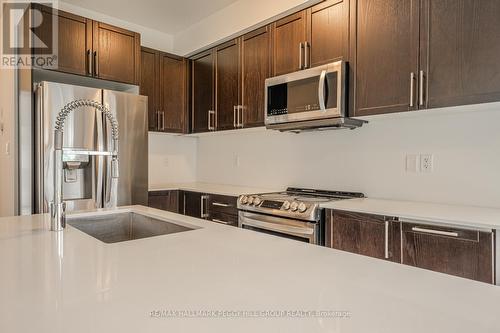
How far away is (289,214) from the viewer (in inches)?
88.3

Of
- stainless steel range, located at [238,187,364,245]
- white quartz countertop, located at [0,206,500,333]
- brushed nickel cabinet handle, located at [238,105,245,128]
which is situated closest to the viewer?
white quartz countertop, located at [0,206,500,333]

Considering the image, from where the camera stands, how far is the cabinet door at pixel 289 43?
2566mm

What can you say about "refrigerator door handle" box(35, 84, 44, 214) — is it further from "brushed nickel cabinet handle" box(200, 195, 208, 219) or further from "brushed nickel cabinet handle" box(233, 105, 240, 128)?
"brushed nickel cabinet handle" box(233, 105, 240, 128)

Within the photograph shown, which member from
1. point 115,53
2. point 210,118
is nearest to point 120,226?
point 210,118

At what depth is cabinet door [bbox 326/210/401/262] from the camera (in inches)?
71.4

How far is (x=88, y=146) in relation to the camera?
2688mm

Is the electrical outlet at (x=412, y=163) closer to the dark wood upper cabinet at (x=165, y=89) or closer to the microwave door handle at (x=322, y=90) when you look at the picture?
the microwave door handle at (x=322, y=90)

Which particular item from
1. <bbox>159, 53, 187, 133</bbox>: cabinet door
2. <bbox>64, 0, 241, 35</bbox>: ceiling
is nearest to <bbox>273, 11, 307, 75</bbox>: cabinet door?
<bbox>64, 0, 241, 35</bbox>: ceiling

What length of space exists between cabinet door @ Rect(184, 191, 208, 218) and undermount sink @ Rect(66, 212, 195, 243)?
136 cm

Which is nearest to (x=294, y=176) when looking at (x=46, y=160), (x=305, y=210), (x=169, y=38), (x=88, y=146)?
(x=305, y=210)

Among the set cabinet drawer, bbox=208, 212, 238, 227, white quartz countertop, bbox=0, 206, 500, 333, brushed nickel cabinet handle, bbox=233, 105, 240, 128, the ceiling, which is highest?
the ceiling

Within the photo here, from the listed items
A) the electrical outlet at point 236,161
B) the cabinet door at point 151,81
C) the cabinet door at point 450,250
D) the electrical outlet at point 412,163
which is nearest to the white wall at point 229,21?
the cabinet door at point 151,81

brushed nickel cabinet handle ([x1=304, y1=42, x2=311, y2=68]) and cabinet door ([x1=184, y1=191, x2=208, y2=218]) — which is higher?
brushed nickel cabinet handle ([x1=304, y1=42, x2=311, y2=68])

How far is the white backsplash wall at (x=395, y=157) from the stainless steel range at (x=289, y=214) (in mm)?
207
